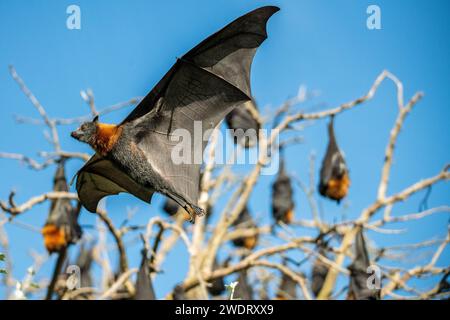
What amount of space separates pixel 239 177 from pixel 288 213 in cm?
206

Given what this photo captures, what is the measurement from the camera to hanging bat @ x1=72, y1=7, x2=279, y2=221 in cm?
493

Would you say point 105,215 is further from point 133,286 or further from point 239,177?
point 239,177

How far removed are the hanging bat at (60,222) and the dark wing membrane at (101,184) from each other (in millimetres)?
3779

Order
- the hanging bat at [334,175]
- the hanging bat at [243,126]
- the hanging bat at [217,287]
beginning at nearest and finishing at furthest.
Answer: the hanging bat at [243,126] < the hanging bat at [217,287] < the hanging bat at [334,175]

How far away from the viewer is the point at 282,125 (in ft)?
29.7

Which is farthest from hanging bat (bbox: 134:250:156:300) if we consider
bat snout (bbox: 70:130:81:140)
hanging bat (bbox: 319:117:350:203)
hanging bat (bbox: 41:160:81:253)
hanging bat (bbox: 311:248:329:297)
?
hanging bat (bbox: 311:248:329:297)

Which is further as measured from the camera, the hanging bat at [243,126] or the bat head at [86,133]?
the hanging bat at [243,126]

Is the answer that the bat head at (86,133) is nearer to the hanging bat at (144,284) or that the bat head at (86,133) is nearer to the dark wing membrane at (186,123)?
the dark wing membrane at (186,123)

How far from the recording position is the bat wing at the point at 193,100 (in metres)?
5.02

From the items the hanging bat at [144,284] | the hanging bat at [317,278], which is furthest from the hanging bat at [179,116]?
the hanging bat at [317,278]

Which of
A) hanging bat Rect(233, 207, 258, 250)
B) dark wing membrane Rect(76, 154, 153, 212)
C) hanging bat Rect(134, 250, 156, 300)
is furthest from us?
hanging bat Rect(233, 207, 258, 250)

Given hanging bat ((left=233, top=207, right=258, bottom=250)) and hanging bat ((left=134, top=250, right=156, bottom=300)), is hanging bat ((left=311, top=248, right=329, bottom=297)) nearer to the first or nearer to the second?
hanging bat ((left=233, top=207, right=258, bottom=250))

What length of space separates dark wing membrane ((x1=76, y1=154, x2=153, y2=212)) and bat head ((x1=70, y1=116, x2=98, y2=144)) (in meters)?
0.36
